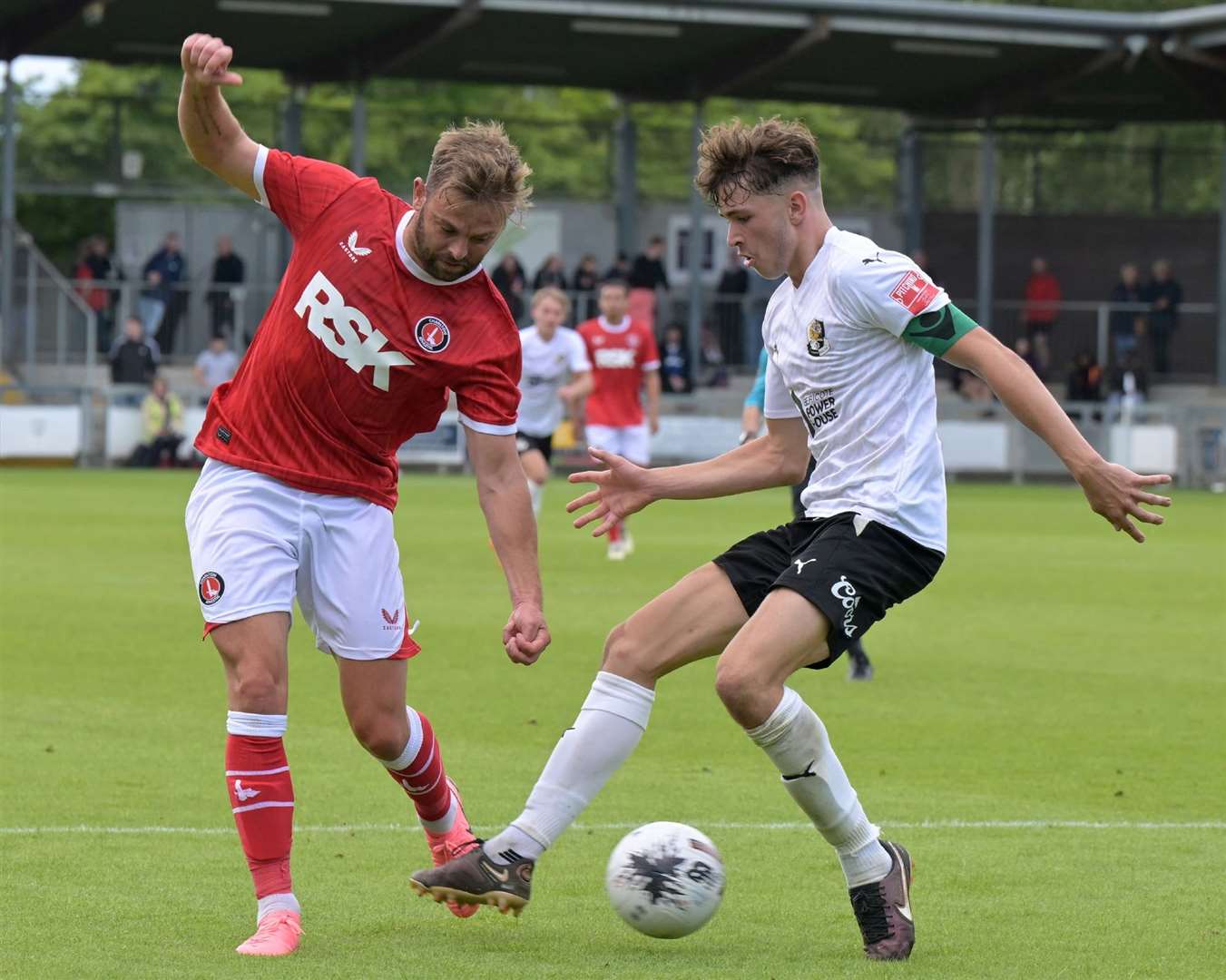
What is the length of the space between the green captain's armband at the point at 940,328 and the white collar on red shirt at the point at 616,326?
14.3 metres

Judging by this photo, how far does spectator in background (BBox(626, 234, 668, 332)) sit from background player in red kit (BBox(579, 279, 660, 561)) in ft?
45.4

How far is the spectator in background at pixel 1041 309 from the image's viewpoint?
123ft

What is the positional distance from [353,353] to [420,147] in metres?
33.0

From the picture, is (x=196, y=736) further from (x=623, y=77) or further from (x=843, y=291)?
(x=623, y=77)

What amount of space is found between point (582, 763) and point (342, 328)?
133 centimetres

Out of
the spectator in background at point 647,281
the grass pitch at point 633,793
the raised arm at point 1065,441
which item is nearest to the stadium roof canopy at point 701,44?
the spectator in background at point 647,281

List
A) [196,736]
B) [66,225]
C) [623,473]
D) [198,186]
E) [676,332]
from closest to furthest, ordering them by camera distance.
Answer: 1. [623,473]
2. [196,736]
3. [676,332]
4. [198,186]
5. [66,225]

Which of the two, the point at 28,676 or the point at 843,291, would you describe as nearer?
the point at 843,291

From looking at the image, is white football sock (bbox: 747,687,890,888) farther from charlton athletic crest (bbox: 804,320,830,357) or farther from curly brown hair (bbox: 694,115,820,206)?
curly brown hair (bbox: 694,115,820,206)

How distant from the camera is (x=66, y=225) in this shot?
51.6 metres

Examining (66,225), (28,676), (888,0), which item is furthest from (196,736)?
(66,225)

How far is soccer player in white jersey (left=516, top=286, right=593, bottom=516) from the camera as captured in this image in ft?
60.3

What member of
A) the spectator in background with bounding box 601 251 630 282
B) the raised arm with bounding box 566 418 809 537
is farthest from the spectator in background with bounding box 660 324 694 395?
the raised arm with bounding box 566 418 809 537

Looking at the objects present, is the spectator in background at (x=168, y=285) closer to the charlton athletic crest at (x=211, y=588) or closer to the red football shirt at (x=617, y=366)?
the red football shirt at (x=617, y=366)
